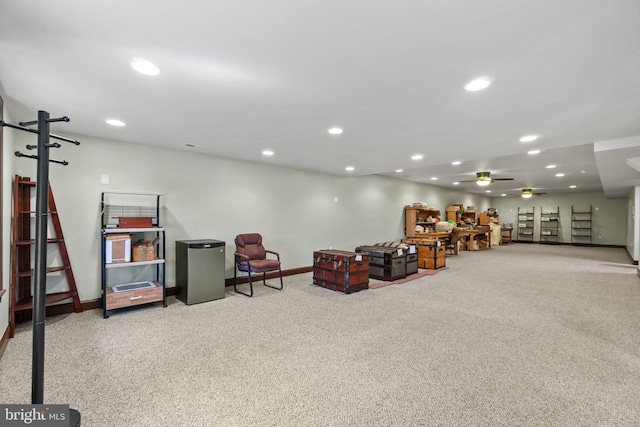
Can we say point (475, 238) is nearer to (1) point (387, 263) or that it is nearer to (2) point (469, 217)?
(2) point (469, 217)

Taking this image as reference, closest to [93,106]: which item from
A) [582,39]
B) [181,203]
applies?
[181,203]

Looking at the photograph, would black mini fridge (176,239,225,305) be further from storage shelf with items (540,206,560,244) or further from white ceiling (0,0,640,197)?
storage shelf with items (540,206,560,244)

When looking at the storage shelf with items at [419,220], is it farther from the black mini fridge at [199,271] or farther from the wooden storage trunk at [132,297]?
the wooden storage trunk at [132,297]

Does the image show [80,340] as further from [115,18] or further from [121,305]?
[115,18]

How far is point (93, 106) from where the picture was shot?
2.95m

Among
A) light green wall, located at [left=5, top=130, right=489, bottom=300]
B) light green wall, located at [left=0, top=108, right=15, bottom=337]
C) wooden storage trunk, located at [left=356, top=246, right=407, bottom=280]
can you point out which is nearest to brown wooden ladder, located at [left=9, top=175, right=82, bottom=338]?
light green wall, located at [left=0, top=108, right=15, bottom=337]

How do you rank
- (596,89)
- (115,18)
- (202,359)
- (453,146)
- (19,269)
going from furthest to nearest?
(453,146) < (19,269) < (202,359) < (596,89) < (115,18)

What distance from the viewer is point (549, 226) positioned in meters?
14.3

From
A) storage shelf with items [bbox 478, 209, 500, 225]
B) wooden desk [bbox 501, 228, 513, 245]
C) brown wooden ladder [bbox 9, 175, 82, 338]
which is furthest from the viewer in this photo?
wooden desk [bbox 501, 228, 513, 245]

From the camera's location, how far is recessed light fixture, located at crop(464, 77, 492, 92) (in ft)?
7.64

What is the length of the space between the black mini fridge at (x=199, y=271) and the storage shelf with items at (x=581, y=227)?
1595cm

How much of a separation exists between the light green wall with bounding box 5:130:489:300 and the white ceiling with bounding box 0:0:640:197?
58 cm

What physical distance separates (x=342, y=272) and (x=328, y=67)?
3589 mm

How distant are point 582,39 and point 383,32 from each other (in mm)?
1208
